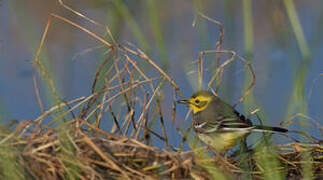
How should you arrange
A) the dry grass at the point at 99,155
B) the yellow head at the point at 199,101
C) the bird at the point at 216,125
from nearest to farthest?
1. the dry grass at the point at 99,155
2. the bird at the point at 216,125
3. the yellow head at the point at 199,101

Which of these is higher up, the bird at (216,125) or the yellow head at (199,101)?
the yellow head at (199,101)

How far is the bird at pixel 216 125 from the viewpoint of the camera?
3.26 m

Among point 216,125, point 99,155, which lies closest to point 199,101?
point 216,125

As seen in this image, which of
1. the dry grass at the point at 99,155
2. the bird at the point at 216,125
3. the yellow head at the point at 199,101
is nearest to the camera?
the dry grass at the point at 99,155

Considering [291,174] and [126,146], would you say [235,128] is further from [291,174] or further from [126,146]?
[126,146]

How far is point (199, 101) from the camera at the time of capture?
12.3 ft

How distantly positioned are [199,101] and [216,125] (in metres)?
0.34

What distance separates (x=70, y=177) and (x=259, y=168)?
1.10 m

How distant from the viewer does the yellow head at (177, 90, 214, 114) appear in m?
3.49

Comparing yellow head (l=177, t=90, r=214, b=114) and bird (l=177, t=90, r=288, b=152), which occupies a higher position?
yellow head (l=177, t=90, r=214, b=114)

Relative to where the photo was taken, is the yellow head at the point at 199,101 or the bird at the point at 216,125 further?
the yellow head at the point at 199,101

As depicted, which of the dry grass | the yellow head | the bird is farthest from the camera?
the yellow head

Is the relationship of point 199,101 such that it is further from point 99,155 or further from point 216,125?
point 99,155

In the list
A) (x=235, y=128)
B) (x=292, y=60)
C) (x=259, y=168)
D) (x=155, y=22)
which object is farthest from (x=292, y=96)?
(x=235, y=128)
